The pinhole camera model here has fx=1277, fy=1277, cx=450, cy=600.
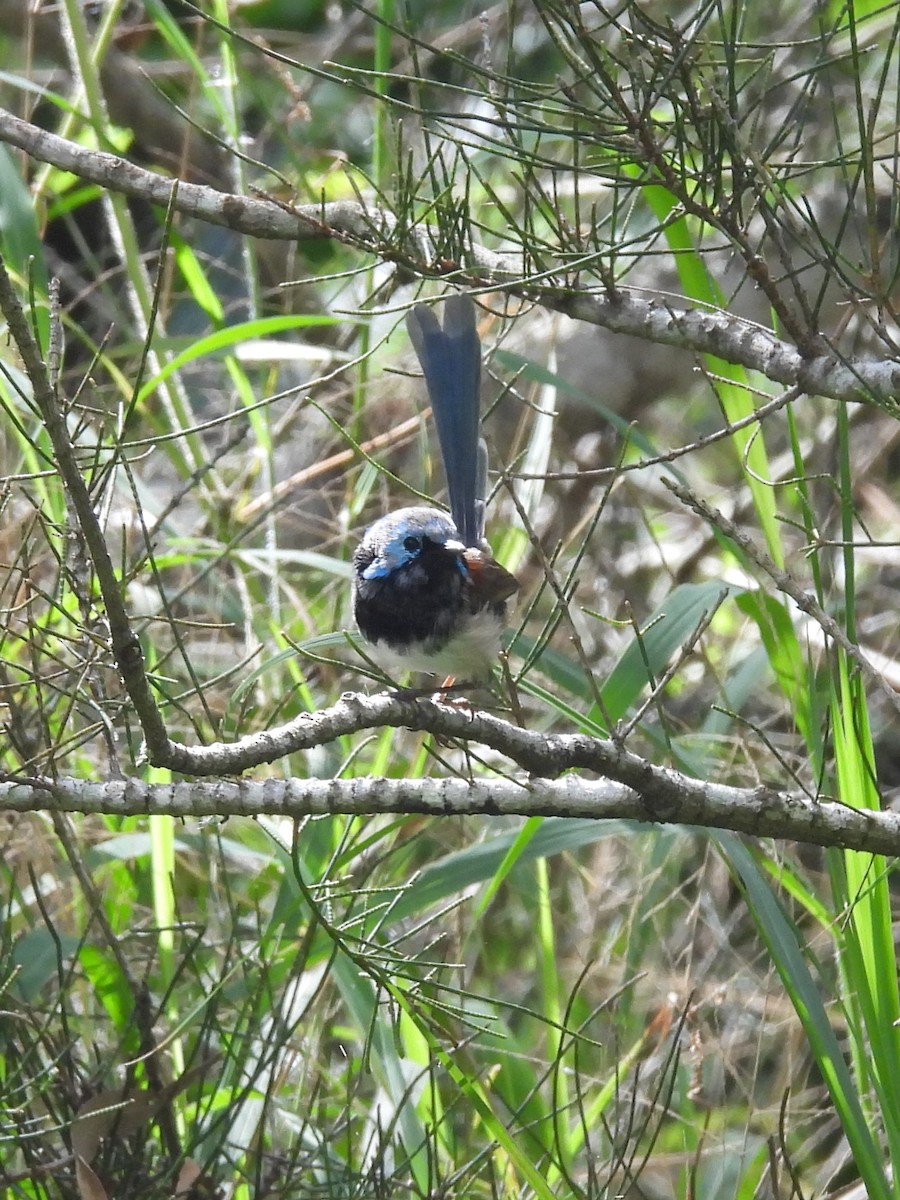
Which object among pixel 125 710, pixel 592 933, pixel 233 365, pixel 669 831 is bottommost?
pixel 592 933

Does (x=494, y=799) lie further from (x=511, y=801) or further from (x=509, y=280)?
(x=509, y=280)

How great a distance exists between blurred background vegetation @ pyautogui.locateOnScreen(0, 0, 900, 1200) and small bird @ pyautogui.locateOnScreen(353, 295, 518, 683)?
106 millimetres

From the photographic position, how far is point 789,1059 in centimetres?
248

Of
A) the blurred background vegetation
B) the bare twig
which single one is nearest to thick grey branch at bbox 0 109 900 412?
the blurred background vegetation

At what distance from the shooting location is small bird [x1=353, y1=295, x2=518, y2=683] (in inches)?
97.7

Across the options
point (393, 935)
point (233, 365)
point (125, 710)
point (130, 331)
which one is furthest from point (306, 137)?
point (125, 710)

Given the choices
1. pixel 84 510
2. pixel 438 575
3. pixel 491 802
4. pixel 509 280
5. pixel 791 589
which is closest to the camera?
pixel 84 510

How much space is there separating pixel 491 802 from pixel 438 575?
899 mm

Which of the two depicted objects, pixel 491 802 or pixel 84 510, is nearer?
pixel 84 510

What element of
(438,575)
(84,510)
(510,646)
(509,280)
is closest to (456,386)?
(438,575)

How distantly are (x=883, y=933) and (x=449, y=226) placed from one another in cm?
121

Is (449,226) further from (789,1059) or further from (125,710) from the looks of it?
(789,1059)

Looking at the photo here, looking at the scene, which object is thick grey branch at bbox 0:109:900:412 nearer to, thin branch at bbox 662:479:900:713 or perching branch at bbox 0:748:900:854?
thin branch at bbox 662:479:900:713

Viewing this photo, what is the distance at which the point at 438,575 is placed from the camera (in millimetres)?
2564
